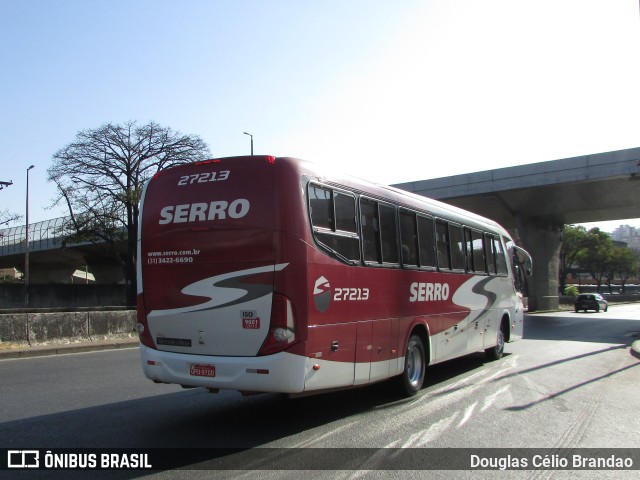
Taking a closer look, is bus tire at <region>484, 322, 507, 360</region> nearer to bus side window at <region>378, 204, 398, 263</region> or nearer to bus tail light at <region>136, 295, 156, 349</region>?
bus side window at <region>378, 204, 398, 263</region>

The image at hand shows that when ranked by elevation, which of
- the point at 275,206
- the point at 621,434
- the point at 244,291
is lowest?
the point at 621,434

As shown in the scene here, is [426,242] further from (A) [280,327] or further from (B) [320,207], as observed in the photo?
(A) [280,327]

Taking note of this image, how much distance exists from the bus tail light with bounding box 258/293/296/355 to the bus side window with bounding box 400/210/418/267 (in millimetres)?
2959

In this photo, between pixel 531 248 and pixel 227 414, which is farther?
pixel 531 248

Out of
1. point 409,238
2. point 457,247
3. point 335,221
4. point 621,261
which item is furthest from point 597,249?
point 335,221

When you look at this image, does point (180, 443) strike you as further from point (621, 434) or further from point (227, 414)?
point (621, 434)

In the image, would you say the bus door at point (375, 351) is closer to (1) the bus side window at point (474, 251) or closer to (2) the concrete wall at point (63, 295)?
(1) the bus side window at point (474, 251)

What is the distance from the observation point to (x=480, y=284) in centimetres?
1184

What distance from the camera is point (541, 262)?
41938 millimetres

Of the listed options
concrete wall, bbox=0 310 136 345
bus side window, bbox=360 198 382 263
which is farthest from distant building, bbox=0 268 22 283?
bus side window, bbox=360 198 382 263

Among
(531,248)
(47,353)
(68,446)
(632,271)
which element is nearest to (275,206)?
(68,446)

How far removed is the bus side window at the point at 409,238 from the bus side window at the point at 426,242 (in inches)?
7.8

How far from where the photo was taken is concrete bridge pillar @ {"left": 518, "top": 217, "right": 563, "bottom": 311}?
137ft

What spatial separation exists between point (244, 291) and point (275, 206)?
1059mm
